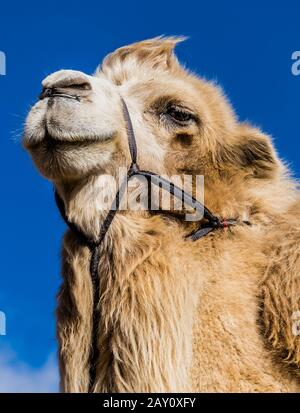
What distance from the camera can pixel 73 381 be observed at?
4.38 m

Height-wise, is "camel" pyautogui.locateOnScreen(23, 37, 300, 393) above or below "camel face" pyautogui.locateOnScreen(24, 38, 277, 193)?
below

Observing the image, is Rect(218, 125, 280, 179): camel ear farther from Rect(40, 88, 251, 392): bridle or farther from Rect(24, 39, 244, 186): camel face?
Rect(40, 88, 251, 392): bridle

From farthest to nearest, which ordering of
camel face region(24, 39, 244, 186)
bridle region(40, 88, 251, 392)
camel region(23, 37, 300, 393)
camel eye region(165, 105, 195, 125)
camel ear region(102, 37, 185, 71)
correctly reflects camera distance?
camel ear region(102, 37, 185, 71) < camel eye region(165, 105, 195, 125) < camel face region(24, 39, 244, 186) < bridle region(40, 88, 251, 392) < camel region(23, 37, 300, 393)

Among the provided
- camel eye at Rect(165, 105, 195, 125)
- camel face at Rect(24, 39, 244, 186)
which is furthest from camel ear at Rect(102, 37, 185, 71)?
camel eye at Rect(165, 105, 195, 125)

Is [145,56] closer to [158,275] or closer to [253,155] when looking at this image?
[253,155]

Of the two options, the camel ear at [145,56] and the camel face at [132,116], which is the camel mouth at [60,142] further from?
the camel ear at [145,56]

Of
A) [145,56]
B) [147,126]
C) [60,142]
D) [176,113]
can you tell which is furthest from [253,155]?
A: [60,142]

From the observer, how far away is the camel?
14.4 feet

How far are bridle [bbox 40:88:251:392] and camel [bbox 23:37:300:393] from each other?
0.09 ft

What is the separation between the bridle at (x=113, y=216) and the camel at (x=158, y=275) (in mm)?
27

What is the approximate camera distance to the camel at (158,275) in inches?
172

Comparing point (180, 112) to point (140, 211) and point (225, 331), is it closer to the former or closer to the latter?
point (140, 211)

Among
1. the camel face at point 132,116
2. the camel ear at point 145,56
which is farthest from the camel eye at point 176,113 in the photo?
the camel ear at point 145,56

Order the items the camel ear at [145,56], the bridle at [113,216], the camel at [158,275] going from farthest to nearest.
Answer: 1. the camel ear at [145,56]
2. the bridle at [113,216]
3. the camel at [158,275]
